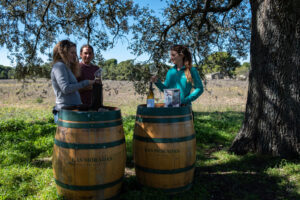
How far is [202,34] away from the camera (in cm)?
736

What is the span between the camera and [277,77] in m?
4.05

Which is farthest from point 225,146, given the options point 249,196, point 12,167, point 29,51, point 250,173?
point 29,51

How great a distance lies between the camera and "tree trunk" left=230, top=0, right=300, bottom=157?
157 inches

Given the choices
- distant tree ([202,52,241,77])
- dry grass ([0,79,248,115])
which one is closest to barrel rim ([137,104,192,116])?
distant tree ([202,52,241,77])

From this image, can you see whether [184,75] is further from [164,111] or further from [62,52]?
[62,52]

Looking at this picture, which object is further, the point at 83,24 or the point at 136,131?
the point at 83,24

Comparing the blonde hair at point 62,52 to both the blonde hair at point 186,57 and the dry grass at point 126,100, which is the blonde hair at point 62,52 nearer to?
the blonde hair at point 186,57

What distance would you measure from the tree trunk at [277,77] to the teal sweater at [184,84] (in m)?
1.46

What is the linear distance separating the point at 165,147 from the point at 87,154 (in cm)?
92

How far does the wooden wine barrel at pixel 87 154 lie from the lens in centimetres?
252

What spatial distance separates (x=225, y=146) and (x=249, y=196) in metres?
2.26

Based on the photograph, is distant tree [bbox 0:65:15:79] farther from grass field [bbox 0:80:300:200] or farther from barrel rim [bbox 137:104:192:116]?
barrel rim [bbox 137:104:192:116]

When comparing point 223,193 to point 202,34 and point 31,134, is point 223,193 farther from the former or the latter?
point 202,34

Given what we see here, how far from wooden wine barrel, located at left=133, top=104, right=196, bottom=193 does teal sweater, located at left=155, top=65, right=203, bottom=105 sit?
21.0 inches
